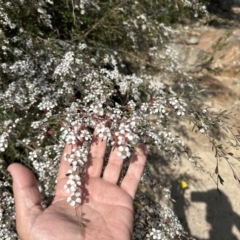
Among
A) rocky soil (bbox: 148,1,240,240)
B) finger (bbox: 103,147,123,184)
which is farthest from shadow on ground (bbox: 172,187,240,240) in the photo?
finger (bbox: 103,147,123,184)

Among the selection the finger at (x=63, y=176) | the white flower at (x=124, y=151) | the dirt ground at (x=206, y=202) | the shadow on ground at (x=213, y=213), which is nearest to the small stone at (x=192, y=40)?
the dirt ground at (x=206, y=202)

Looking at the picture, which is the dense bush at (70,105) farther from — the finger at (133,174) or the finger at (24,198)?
the finger at (24,198)

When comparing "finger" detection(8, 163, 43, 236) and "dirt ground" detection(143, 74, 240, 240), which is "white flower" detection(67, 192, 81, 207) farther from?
"dirt ground" detection(143, 74, 240, 240)

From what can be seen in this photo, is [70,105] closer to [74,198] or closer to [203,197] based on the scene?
[74,198]

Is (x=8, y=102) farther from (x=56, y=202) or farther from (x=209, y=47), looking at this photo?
(x=209, y=47)

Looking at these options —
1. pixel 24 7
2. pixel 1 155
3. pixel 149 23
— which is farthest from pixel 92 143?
pixel 149 23

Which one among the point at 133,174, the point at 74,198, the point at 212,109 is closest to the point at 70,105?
the point at 133,174
